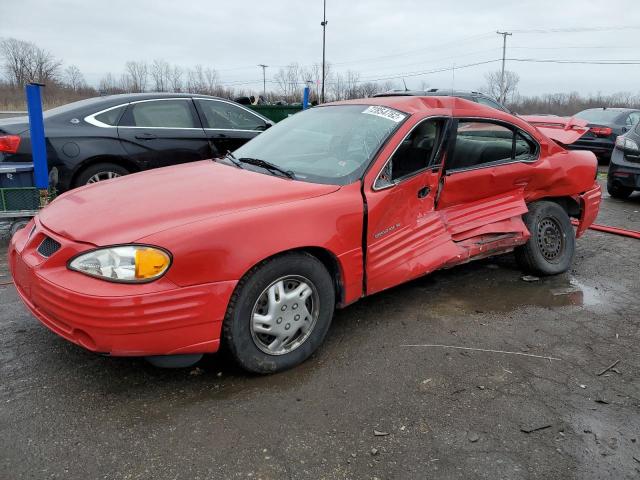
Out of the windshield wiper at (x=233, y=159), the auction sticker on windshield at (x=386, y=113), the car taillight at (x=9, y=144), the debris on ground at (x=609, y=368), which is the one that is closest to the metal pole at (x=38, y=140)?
the car taillight at (x=9, y=144)

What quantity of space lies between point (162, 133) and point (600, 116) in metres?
11.4

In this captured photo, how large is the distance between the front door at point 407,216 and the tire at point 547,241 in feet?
3.53

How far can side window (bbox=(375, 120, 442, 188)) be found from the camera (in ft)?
11.2

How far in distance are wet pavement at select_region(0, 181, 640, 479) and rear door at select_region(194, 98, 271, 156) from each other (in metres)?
3.26

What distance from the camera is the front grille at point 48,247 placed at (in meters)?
2.66

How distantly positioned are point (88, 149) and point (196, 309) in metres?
3.86

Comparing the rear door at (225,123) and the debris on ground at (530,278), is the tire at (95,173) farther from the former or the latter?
the debris on ground at (530,278)

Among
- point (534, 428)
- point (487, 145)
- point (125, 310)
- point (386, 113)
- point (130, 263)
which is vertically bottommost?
point (534, 428)

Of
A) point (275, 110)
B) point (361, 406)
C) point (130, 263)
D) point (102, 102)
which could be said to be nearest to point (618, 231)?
point (361, 406)

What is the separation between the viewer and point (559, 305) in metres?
4.06

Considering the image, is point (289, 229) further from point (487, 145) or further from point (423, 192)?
point (487, 145)

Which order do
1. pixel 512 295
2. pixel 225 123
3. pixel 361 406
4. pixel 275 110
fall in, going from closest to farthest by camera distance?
pixel 361 406
pixel 512 295
pixel 225 123
pixel 275 110

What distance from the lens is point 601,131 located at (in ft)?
39.8

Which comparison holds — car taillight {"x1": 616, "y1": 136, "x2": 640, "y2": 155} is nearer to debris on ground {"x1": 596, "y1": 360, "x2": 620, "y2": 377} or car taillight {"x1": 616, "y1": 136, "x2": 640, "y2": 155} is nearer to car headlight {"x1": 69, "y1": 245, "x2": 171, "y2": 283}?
debris on ground {"x1": 596, "y1": 360, "x2": 620, "y2": 377}
